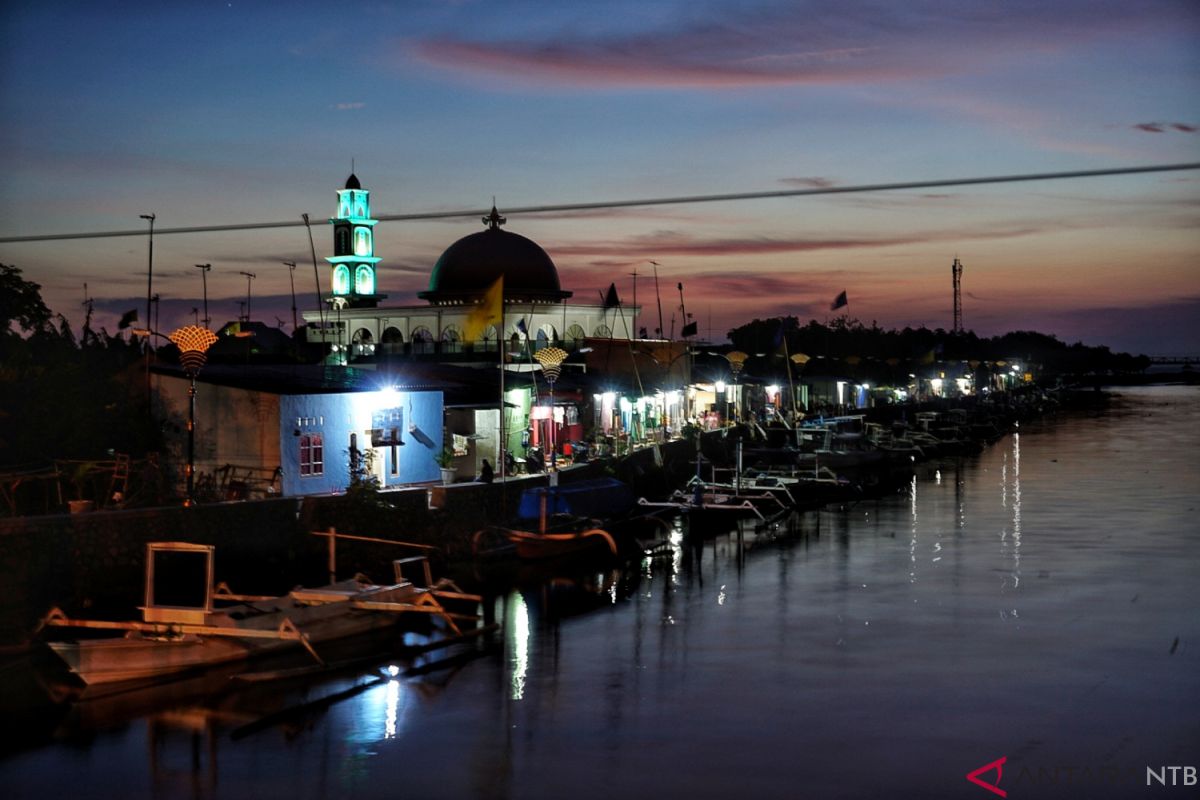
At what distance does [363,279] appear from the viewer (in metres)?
79.6

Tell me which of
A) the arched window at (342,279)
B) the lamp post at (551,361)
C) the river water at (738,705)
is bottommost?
the river water at (738,705)

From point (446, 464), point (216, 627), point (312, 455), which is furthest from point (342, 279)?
point (216, 627)

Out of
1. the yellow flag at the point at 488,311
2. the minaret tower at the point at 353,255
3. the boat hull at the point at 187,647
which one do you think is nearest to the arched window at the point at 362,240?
the minaret tower at the point at 353,255

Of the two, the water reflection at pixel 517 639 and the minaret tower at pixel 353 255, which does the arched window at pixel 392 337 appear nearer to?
the minaret tower at pixel 353 255

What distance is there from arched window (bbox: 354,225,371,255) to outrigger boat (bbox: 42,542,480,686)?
168 ft

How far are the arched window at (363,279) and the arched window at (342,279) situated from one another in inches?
19.4

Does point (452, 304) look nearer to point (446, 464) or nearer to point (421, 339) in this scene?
point (421, 339)

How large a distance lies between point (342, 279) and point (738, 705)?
58.2m

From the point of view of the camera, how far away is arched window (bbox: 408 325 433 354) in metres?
68.7

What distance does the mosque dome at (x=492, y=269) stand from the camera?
241 feet

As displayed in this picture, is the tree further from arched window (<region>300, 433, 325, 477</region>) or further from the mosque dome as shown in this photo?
the mosque dome

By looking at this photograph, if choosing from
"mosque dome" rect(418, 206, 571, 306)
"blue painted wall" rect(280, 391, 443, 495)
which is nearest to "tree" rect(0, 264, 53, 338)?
"blue painted wall" rect(280, 391, 443, 495)

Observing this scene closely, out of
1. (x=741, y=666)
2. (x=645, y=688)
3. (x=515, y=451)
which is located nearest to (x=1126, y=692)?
(x=741, y=666)

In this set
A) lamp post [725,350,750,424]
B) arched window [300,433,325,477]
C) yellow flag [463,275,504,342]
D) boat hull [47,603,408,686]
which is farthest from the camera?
lamp post [725,350,750,424]
